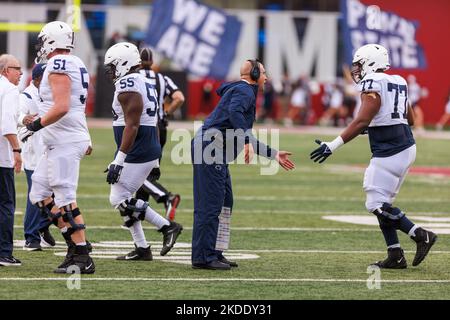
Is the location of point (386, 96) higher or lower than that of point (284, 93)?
higher

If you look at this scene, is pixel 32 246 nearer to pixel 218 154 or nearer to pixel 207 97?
pixel 218 154

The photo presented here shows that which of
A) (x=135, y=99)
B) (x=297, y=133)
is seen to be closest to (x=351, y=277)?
(x=135, y=99)

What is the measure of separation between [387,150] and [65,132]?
8.68ft

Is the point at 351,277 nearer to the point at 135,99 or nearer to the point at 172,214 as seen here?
the point at 135,99

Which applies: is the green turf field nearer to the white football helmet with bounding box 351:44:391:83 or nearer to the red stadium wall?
the white football helmet with bounding box 351:44:391:83

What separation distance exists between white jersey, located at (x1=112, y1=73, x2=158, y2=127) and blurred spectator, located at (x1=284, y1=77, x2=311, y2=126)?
1263 inches

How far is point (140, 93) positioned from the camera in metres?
9.61

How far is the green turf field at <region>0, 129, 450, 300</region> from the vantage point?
842cm

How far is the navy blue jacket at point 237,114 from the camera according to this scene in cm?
948

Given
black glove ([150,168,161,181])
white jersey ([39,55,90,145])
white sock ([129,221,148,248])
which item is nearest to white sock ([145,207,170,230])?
white sock ([129,221,148,248])

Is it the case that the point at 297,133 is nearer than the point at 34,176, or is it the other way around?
the point at 34,176

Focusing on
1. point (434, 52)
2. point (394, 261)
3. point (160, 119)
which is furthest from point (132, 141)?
point (434, 52)

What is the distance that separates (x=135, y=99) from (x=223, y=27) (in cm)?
2289

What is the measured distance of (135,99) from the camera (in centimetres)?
955
